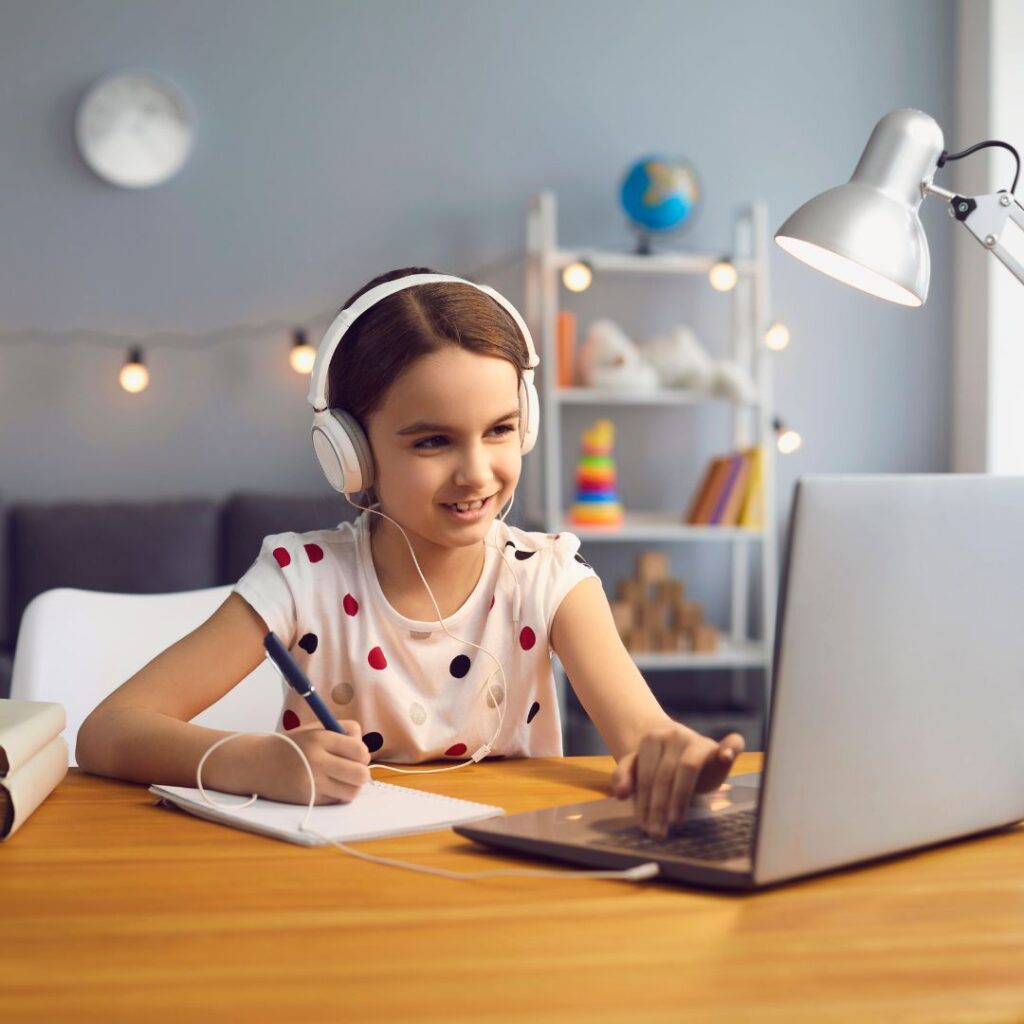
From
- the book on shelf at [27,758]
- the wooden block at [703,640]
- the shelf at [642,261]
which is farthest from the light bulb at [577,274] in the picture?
the book on shelf at [27,758]

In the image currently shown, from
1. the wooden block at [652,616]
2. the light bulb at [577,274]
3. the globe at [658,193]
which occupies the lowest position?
the wooden block at [652,616]

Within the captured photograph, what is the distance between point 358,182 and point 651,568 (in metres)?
1.39

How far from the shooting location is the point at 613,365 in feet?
11.5

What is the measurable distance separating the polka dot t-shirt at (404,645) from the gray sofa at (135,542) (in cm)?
209

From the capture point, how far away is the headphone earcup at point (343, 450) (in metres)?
1.21

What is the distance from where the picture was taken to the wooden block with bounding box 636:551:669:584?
11.9ft

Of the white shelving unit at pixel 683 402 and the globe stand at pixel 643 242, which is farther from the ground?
the globe stand at pixel 643 242

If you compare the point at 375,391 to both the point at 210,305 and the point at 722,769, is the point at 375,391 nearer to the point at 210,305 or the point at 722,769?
the point at 722,769

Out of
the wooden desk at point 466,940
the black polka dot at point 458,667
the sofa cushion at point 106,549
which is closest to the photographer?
the wooden desk at point 466,940

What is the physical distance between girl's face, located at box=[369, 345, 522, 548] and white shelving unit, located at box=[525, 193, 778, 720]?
7.29 feet

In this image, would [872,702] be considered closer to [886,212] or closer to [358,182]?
[886,212]

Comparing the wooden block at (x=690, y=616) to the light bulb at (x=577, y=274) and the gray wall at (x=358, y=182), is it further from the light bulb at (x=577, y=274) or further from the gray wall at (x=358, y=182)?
the light bulb at (x=577, y=274)

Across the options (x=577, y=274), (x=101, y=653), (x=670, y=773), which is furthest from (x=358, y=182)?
(x=670, y=773)

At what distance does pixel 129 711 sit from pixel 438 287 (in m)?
0.48
